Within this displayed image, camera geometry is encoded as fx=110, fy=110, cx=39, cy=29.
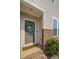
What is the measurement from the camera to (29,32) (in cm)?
399

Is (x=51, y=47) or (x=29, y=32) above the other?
(x=29, y=32)

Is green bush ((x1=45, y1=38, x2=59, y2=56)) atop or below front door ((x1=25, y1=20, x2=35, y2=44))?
below

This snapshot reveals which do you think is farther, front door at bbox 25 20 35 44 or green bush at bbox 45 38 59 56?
green bush at bbox 45 38 59 56

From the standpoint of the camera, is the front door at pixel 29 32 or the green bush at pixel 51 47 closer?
the front door at pixel 29 32

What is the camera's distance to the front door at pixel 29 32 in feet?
12.5

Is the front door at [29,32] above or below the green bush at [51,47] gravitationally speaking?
above

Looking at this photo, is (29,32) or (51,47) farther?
(51,47)

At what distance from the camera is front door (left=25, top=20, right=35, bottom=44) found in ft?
A: 12.5
